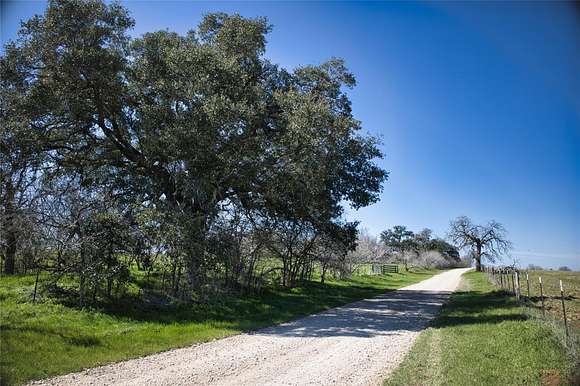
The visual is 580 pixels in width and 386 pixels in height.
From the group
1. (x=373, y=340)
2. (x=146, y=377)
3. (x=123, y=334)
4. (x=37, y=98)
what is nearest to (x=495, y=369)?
(x=373, y=340)

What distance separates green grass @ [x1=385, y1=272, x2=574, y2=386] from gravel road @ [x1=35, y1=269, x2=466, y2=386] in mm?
470

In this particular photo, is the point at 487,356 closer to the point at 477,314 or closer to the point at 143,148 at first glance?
the point at 477,314

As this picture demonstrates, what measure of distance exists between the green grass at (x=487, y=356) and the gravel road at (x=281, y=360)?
47 cm

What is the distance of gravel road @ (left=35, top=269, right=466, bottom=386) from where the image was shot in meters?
7.13

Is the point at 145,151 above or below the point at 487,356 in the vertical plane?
above

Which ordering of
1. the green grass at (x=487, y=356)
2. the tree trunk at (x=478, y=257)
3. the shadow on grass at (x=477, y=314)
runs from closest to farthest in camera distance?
the green grass at (x=487, y=356), the shadow on grass at (x=477, y=314), the tree trunk at (x=478, y=257)

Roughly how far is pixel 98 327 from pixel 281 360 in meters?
5.12

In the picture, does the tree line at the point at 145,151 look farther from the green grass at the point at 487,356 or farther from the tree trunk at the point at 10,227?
the green grass at the point at 487,356

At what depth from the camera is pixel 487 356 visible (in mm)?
8320

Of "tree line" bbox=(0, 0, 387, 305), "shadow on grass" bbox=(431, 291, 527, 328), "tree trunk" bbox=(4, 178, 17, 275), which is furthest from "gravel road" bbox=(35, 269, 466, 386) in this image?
"tree trunk" bbox=(4, 178, 17, 275)

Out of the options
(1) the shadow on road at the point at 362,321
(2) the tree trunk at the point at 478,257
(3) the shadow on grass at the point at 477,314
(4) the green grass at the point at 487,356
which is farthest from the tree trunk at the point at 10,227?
(2) the tree trunk at the point at 478,257

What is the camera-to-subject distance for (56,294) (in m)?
12.7

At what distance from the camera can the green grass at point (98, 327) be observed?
7750mm

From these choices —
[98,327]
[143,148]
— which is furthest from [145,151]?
[98,327]
